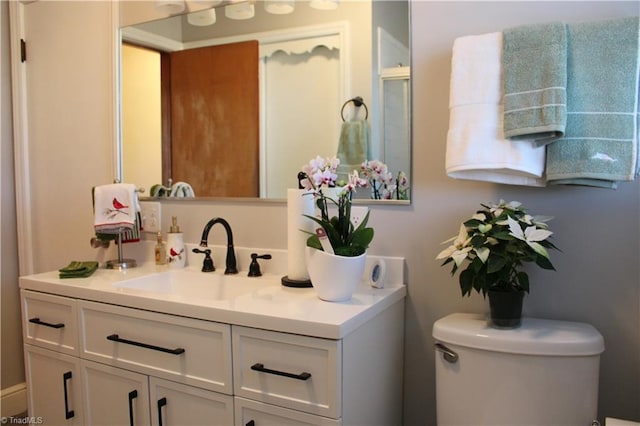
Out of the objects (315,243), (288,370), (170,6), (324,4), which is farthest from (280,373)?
(170,6)

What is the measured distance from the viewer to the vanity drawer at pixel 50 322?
1.57 meters

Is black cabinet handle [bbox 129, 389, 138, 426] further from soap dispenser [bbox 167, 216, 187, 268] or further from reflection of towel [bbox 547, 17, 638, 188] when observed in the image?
reflection of towel [bbox 547, 17, 638, 188]

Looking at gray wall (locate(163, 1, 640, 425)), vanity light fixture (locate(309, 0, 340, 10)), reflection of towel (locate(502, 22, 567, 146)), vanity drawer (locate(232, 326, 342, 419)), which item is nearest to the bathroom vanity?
vanity drawer (locate(232, 326, 342, 419))

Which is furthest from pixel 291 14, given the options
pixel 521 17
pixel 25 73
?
pixel 25 73

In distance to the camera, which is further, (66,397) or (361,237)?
(66,397)

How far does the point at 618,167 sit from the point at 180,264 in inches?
57.6

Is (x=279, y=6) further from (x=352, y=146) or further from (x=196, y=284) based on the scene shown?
(x=196, y=284)

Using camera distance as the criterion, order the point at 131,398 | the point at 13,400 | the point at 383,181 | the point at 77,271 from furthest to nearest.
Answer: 1. the point at 13,400
2. the point at 77,271
3. the point at 383,181
4. the point at 131,398

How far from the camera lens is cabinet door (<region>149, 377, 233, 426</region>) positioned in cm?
127

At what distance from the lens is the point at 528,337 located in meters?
1.21

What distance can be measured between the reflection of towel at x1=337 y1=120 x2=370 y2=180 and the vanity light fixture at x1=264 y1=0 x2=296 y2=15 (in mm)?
473

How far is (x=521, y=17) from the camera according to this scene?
1.38 m

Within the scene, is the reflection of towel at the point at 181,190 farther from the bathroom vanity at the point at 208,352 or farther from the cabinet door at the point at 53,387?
the cabinet door at the point at 53,387

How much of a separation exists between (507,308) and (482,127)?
0.48 metres
